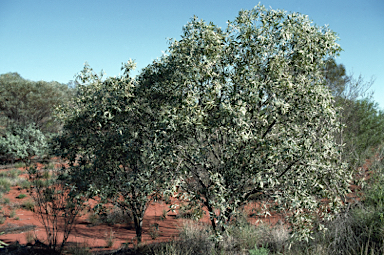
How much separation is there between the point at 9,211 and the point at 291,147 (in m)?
12.9

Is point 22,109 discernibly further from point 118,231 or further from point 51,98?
point 118,231

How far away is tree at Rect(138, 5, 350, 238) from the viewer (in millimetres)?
4340

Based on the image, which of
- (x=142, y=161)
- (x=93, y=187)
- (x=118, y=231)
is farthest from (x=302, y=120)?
(x=118, y=231)

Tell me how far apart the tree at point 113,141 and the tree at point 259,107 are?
0.61m

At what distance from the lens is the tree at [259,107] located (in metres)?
4.34

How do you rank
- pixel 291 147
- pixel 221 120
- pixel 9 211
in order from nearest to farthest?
1. pixel 291 147
2. pixel 221 120
3. pixel 9 211

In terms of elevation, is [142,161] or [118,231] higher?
[142,161]

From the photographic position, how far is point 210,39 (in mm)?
4629

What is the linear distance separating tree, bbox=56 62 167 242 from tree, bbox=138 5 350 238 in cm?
61

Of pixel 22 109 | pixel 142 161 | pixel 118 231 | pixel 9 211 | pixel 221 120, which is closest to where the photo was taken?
pixel 221 120

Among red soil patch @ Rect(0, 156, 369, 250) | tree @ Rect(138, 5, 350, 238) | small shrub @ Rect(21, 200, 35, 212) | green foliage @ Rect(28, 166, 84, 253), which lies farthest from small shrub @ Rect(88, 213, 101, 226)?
tree @ Rect(138, 5, 350, 238)

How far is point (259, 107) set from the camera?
4918mm

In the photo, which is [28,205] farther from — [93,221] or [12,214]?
[93,221]

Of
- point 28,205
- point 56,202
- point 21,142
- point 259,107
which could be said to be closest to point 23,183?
point 28,205
